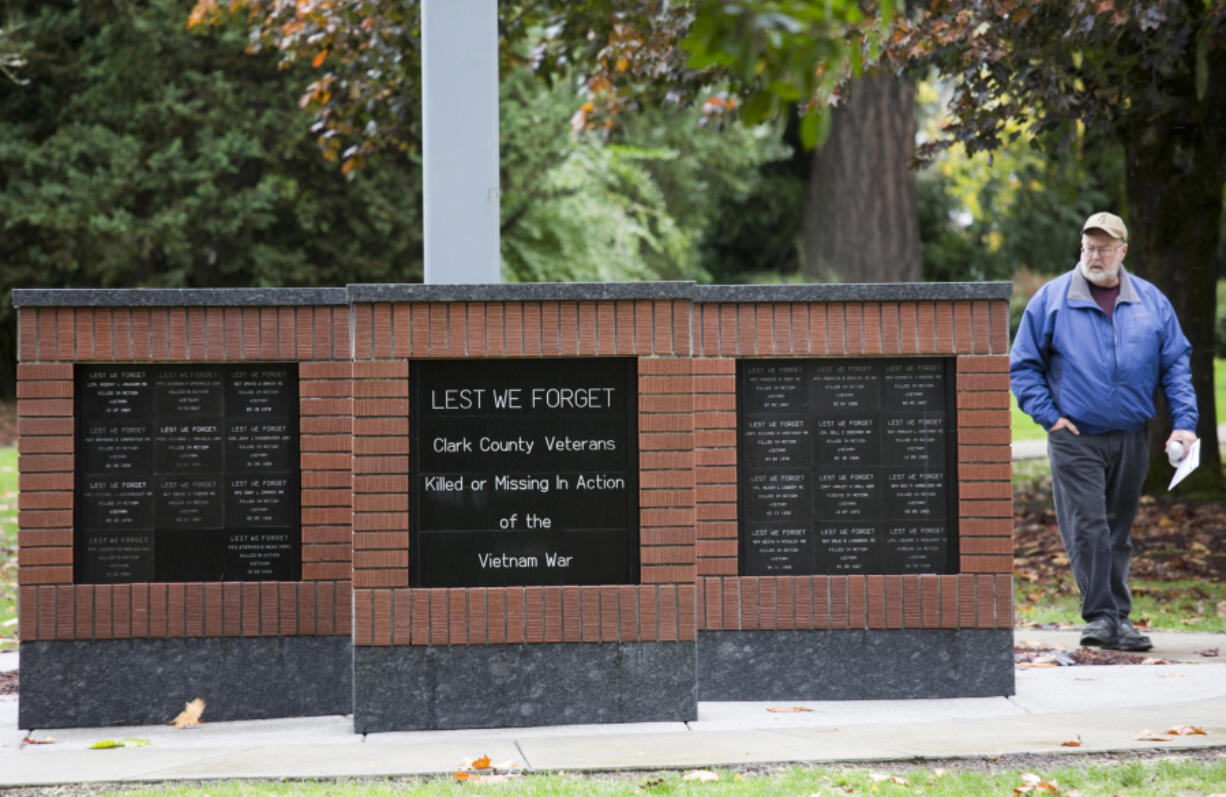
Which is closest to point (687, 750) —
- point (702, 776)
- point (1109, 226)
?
point (702, 776)

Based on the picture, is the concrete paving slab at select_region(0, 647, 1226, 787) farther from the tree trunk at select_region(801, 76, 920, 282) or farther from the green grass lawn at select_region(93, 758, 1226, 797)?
the tree trunk at select_region(801, 76, 920, 282)

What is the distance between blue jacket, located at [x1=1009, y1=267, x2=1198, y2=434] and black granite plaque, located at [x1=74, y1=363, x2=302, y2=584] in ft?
11.0

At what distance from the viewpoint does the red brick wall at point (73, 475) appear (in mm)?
5766

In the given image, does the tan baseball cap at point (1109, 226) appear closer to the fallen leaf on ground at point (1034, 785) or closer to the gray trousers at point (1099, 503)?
the gray trousers at point (1099, 503)

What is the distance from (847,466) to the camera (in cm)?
612

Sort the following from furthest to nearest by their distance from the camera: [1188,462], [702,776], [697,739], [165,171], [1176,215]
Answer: [165,171], [1176,215], [1188,462], [697,739], [702,776]

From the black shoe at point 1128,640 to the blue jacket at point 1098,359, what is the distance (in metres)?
0.96

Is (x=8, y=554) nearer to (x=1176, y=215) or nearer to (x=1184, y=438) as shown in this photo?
(x=1184, y=438)

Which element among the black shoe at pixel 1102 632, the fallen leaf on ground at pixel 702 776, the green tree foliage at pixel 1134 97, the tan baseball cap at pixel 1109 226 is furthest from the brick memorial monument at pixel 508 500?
the green tree foliage at pixel 1134 97

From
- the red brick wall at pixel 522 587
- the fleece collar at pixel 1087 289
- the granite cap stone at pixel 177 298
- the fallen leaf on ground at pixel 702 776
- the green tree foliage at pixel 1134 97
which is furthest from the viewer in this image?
the green tree foliage at pixel 1134 97

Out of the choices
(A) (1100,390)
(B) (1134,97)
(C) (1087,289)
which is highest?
(B) (1134,97)

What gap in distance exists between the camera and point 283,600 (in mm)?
5902

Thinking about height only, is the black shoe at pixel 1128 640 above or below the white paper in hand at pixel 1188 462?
below

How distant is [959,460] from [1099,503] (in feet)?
4.26
